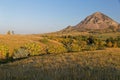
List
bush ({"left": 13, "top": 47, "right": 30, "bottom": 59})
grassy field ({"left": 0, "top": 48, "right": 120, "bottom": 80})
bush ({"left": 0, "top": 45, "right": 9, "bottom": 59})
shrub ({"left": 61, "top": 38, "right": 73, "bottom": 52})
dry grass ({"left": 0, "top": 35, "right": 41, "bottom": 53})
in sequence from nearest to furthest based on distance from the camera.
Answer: grassy field ({"left": 0, "top": 48, "right": 120, "bottom": 80}) < bush ({"left": 13, "top": 47, "right": 30, "bottom": 59}) < bush ({"left": 0, "top": 45, "right": 9, "bottom": 59}) < shrub ({"left": 61, "top": 38, "right": 73, "bottom": 52}) < dry grass ({"left": 0, "top": 35, "right": 41, "bottom": 53})

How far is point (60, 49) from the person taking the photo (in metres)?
69.3

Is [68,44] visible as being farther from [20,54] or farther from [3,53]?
[20,54]

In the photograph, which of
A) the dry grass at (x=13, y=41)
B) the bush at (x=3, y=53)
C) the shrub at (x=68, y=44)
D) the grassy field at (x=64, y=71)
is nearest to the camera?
the grassy field at (x=64, y=71)

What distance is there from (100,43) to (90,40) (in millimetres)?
11509

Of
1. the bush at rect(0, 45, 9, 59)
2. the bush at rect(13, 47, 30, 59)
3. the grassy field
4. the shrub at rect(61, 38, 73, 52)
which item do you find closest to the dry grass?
the bush at rect(0, 45, 9, 59)

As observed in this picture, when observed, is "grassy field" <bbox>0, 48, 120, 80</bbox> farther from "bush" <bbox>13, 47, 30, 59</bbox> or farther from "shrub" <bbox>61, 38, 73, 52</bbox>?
"shrub" <bbox>61, 38, 73, 52</bbox>

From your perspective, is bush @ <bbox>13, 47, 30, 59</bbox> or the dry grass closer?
bush @ <bbox>13, 47, 30, 59</bbox>

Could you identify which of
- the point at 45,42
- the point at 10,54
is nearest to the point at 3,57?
the point at 10,54

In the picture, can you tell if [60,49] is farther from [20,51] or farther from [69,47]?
[20,51]

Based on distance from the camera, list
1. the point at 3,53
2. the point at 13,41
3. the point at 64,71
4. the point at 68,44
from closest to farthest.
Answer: the point at 64,71
the point at 3,53
the point at 68,44
the point at 13,41

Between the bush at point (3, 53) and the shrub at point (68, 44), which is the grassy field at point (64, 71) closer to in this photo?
the bush at point (3, 53)

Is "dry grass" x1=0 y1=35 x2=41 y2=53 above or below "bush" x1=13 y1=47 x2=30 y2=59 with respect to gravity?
above

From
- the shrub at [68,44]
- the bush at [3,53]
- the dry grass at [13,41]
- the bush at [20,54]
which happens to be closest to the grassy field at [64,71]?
the bush at [20,54]

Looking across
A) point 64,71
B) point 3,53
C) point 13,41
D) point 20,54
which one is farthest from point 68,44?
point 64,71
